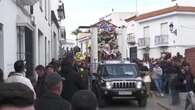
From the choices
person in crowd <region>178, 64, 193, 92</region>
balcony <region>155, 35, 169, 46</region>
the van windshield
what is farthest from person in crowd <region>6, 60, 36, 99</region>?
balcony <region>155, 35, 169, 46</region>

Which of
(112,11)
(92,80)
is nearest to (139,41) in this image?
(112,11)

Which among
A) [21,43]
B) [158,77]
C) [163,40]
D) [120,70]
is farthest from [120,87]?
[163,40]

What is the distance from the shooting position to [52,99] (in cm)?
529

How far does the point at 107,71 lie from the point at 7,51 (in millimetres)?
10477

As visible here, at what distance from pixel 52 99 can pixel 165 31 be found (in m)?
54.4

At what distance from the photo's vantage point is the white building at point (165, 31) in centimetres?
5612

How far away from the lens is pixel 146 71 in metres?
25.4

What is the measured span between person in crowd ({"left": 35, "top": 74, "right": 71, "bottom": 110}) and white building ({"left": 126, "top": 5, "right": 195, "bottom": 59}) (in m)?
50.8

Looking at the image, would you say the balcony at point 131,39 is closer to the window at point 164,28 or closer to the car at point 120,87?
the window at point 164,28

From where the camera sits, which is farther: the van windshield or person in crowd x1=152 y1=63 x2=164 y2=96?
person in crowd x1=152 y1=63 x2=164 y2=96

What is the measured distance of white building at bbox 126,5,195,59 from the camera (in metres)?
56.1

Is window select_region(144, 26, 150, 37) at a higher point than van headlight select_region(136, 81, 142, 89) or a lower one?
higher

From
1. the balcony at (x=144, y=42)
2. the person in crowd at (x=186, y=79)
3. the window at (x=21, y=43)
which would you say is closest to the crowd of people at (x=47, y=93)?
the window at (x=21, y=43)

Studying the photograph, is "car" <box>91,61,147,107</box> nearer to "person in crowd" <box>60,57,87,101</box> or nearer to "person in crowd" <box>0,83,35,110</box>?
"person in crowd" <box>60,57,87,101</box>
